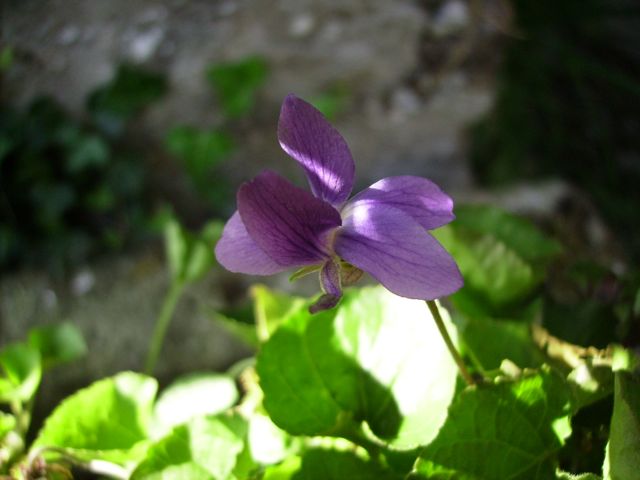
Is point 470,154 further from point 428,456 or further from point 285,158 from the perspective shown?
point 428,456

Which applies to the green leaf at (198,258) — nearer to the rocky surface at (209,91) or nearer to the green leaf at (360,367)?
the green leaf at (360,367)

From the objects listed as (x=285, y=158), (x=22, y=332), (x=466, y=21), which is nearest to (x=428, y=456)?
(x=22, y=332)

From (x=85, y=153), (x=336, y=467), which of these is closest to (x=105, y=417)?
(x=336, y=467)

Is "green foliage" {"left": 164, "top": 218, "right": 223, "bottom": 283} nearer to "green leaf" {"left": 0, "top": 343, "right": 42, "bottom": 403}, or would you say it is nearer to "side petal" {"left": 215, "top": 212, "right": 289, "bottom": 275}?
"green leaf" {"left": 0, "top": 343, "right": 42, "bottom": 403}

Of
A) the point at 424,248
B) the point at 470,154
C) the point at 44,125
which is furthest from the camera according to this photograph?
the point at 470,154

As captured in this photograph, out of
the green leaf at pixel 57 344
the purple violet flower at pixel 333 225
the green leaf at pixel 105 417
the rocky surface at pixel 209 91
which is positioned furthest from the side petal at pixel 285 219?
the rocky surface at pixel 209 91

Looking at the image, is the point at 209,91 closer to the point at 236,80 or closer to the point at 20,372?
the point at 236,80

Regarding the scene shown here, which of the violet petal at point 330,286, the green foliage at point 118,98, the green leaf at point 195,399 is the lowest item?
the green foliage at point 118,98
